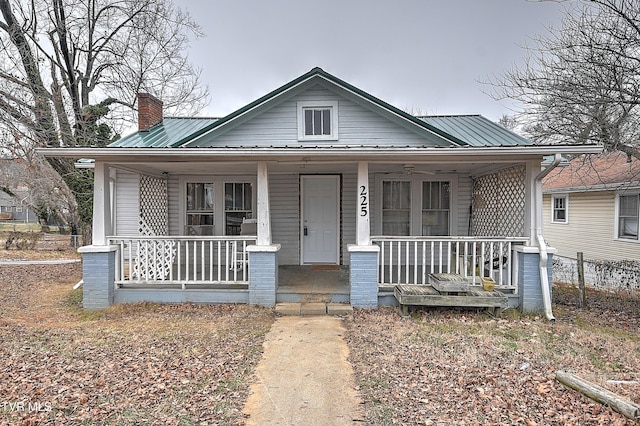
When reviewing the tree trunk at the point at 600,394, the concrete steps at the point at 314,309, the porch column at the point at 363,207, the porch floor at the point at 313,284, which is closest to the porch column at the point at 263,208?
the porch floor at the point at 313,284

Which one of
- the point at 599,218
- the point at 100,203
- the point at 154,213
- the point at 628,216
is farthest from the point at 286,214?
the point at 599,218

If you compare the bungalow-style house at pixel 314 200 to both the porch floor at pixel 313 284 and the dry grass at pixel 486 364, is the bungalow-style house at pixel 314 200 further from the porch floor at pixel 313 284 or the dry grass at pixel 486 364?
the dry grass at pixel 486 364

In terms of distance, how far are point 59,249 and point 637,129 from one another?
69.4 feet

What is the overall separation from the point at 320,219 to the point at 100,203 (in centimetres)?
491

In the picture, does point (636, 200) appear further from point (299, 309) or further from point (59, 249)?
point (59, 249)

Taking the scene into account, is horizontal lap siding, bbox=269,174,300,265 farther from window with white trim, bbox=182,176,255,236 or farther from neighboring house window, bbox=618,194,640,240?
neighboring house window, bbox=618,194,640,240

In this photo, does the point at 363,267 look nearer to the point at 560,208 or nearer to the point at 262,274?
the point at 262,274

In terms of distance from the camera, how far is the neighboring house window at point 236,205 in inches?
387

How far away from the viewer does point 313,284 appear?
7.62m

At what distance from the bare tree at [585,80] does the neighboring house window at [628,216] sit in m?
3.96

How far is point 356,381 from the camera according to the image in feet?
13.4

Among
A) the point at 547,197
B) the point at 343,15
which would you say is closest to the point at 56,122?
the point at 343,15

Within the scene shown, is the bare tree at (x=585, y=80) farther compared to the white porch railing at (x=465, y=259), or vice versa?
the bare tree at (x=585, y=80)

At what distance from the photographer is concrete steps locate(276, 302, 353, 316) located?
6.56 meters
